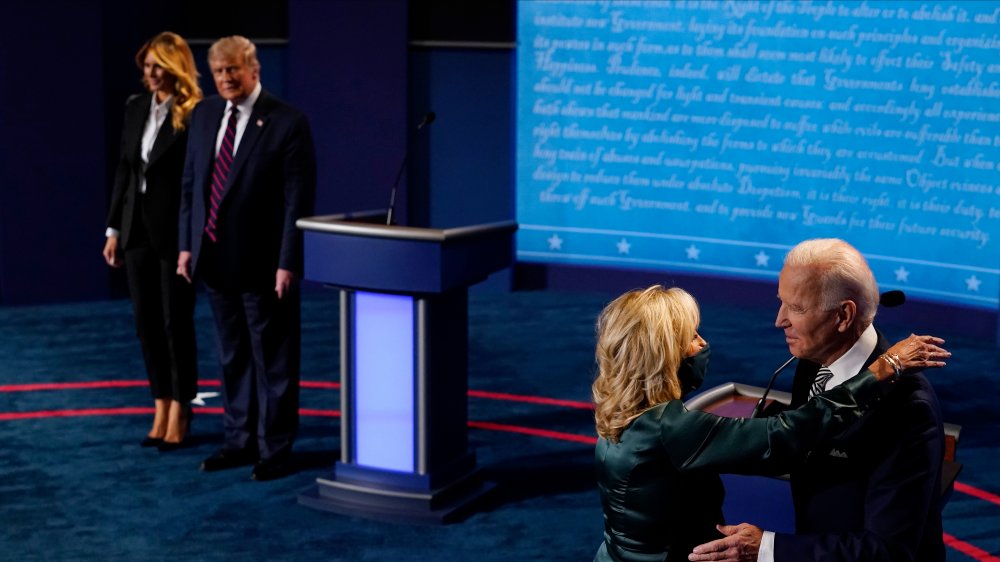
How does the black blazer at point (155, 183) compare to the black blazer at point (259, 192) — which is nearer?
the black blazer at point (259, 192)

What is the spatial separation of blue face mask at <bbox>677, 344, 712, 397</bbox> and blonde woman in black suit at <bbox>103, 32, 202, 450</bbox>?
3430mm

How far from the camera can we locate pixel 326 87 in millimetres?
9266

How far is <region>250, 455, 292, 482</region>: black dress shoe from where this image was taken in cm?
545

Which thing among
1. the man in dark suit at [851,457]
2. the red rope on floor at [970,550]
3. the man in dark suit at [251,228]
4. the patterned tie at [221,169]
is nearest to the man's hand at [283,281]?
the man in dark suit at [251,228]

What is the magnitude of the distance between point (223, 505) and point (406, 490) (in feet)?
2.32

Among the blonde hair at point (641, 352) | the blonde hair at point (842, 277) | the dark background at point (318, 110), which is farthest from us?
the dark background at point (318, 110)

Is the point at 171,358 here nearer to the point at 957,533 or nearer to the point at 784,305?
the point at 957,533

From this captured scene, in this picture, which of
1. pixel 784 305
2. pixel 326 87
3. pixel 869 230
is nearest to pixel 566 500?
pixel 784 305

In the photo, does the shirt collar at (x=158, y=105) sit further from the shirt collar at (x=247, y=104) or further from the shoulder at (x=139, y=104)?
the shirt collar at (x=247, y=104)

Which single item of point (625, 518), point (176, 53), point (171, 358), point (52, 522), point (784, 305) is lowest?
point (52, 522)

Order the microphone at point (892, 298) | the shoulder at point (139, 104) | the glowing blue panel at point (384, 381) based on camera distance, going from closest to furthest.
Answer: the microphone at point (892, 298) → the glowing blue panel at point (384, 381) → the shoulder at point (139, 104)

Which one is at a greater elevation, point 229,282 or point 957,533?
point 229,282

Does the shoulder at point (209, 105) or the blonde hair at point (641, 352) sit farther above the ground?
the shoulder at point (209, 105)

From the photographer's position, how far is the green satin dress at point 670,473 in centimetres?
249
